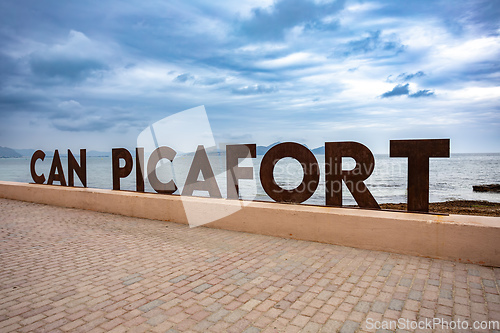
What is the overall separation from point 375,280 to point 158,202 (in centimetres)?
523

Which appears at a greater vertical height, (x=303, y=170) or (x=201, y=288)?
(x=303, y=170)

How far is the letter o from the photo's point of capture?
6.30 m

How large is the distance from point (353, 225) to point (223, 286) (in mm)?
2532

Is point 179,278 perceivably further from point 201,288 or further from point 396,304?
point 396,304

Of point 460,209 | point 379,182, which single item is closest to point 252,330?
point 460,209

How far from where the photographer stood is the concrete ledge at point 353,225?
4.45 m

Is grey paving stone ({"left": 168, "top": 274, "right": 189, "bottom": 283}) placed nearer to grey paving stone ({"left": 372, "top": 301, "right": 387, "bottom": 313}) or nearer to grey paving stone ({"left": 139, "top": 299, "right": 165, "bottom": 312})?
grey paving stone ({"left": 139, "top": 299, "right": 165, "bottom": 312})

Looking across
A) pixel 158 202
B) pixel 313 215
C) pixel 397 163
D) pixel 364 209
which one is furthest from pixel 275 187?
pixel 397 163

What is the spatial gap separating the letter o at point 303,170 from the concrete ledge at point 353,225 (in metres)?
0.44

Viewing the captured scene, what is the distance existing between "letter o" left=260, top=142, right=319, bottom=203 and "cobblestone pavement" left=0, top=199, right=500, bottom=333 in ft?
3.74

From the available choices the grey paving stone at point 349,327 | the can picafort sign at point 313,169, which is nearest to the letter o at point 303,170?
the can picafort sign at point 313,169

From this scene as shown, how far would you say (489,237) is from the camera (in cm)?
432

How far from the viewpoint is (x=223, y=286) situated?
3.75 meters

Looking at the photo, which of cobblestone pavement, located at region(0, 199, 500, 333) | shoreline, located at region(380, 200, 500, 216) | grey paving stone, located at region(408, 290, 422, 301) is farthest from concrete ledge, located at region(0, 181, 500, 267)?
shoreline, located at region(380, 200, 500, 216)
